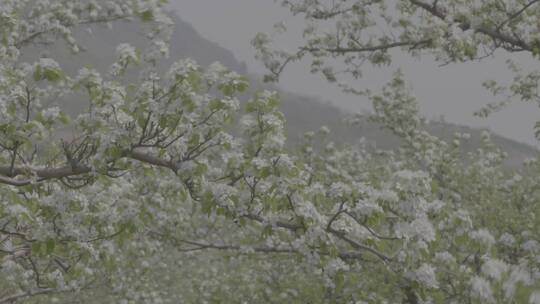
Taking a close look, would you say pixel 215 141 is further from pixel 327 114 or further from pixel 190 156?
pixel 327 114

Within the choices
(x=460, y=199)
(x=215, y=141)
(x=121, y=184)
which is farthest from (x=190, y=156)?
(x=460, y=199)

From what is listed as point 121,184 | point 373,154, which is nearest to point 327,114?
point 373,154

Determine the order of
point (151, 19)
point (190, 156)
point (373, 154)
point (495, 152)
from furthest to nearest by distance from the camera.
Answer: point (373, 154), point (495, 152), point (151, 19), point (190, 156)

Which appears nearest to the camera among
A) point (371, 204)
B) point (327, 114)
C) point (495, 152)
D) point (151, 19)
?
point (371, 204)

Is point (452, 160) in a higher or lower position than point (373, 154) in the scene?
higher

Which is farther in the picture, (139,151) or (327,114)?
(327,114)

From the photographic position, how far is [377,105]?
1391 centimetres

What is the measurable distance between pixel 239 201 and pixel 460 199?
8.68 m

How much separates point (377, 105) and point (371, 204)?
33.6ft

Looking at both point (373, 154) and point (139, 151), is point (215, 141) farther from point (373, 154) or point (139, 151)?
point (373, 154)

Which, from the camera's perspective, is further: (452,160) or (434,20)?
(452,160)

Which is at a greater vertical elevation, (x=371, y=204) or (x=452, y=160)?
(x=371, y=204)

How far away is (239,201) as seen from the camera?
166 inches

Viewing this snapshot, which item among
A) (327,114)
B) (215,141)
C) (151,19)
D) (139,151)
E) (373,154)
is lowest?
(327,114)
